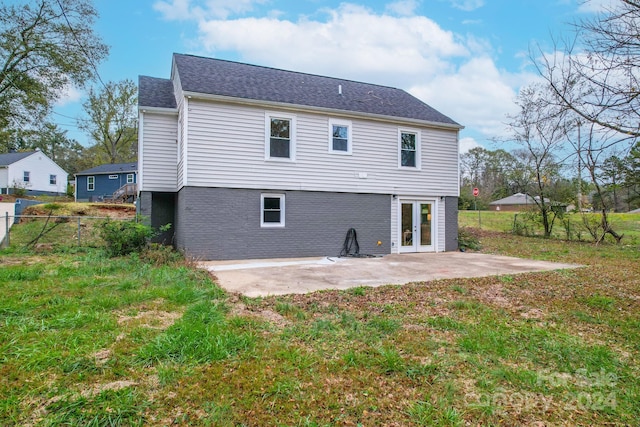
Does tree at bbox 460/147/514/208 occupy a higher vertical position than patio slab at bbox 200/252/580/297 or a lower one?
higher

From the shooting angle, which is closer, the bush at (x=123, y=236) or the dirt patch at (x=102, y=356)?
the dirt patch at (x=102, y=356)

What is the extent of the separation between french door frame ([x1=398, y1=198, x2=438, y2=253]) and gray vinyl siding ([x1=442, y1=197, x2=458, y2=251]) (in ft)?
1.57

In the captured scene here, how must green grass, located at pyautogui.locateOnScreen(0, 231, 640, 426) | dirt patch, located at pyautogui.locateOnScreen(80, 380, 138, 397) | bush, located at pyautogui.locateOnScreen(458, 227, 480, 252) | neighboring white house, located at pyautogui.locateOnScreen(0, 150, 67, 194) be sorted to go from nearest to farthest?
green grass, located at pyautogui.locateOnScreen(0, 231, 640, 426) → dirt patch, located at pyautogui.locateOnScreen(80, 380, 138, 397) → bush, located at pyautogui.locateOnScreen(458, 227, 480, 252) → neighboring white house, located at pyautogui.locateOnScreen(0, 150, 67, 194)

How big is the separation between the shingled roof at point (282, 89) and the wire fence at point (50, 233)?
4816mm

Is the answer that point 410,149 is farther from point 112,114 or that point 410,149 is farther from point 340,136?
point 112,114

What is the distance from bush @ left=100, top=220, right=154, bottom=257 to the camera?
9500 mm

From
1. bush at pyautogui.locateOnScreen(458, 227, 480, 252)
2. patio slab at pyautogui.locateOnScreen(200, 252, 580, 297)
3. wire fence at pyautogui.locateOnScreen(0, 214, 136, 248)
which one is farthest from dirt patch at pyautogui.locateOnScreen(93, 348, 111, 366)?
bush at pyautogui.locateOnScreen(458, 227, 480, 252)

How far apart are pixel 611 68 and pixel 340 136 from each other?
7.35m

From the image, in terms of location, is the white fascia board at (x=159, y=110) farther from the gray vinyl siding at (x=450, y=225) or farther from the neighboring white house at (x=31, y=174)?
the neighboring white house at (x=31, y=174)

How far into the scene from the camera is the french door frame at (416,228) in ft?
40.4

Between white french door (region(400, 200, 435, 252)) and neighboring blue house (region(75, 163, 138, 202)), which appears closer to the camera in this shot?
white french door (region(400, 200, 435, 252))

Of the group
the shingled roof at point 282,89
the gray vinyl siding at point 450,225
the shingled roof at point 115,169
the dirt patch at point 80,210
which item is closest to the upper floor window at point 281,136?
the shingled roof at point 282,89

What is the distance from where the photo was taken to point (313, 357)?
3250mm

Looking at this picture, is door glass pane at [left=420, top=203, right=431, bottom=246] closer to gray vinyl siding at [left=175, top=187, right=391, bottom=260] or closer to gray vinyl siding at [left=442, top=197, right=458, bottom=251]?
gray vinyl siding at [left=442, top=197, right=458, bottom=251]
